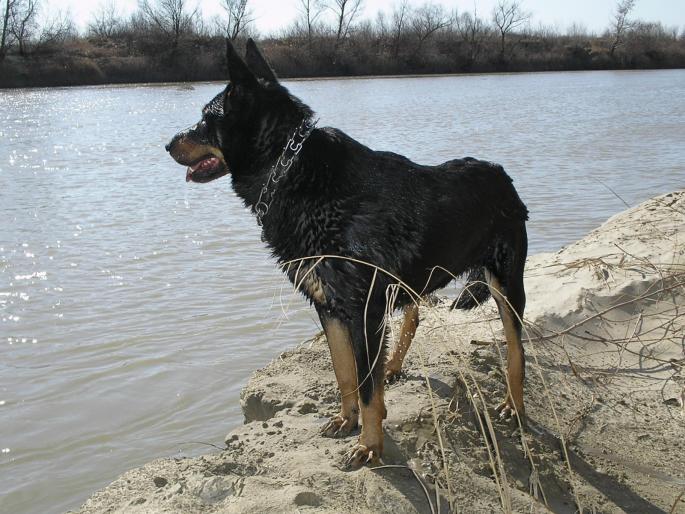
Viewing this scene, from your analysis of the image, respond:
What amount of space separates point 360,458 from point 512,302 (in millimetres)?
1305

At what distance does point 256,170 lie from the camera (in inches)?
148

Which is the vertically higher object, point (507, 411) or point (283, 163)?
point (283, 163)

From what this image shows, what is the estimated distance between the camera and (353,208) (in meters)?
3.49

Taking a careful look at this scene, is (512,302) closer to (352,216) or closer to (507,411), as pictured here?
(507,411)

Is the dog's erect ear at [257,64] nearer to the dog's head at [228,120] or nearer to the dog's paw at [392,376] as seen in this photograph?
the dog's head at [228,120]

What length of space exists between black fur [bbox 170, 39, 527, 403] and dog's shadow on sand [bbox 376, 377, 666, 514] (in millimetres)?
344

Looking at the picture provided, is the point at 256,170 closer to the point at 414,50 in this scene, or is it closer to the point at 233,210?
the point at 233,210

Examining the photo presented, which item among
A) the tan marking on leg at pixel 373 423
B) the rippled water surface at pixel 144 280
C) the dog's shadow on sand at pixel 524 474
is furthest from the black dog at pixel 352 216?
the rippled water surface at pixel 144 280

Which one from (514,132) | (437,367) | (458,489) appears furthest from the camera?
(514,132)

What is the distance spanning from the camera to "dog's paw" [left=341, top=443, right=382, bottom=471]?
3352 mm

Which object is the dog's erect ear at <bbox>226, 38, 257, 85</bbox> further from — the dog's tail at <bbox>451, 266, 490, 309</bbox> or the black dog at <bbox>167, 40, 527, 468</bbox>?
the dog's tail at <bbox>451, 266, 490, 309</bbox>

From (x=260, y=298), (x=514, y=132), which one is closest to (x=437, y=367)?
(x=260, y=298)

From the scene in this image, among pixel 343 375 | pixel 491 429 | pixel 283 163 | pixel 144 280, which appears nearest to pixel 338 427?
pixel 343 375

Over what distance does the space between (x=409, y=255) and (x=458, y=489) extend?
112 centimetres
